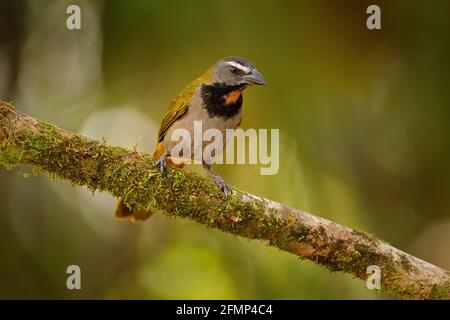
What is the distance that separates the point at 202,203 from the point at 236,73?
1410 millimetres

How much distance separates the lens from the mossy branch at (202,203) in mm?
3572

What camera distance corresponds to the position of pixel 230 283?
5637 mm

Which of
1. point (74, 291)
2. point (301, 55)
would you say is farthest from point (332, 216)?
point (74, 291)

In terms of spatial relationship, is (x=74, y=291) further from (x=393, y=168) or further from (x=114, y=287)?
(x=393, y=168)

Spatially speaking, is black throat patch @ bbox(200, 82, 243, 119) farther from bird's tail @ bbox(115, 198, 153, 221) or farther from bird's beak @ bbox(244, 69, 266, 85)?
bird's tail @ bbox(115, 198, 153, 221)

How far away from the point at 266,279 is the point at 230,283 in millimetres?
381

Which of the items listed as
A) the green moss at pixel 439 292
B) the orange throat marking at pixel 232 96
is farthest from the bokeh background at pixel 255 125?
the green moss at pixel 439 292

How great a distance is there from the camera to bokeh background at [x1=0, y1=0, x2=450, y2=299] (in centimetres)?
539

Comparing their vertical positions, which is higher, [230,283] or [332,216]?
[332,216]

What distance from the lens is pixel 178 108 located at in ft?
15.7

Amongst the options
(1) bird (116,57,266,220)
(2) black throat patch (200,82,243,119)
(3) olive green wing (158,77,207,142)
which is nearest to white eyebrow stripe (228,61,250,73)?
(1) bird (116,57,266,220)

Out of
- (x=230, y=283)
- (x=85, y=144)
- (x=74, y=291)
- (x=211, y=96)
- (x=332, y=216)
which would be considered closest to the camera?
(x=85, y=144)

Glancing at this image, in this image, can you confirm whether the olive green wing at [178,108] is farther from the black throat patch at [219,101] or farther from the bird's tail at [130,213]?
the bird's tail at [130,213]
